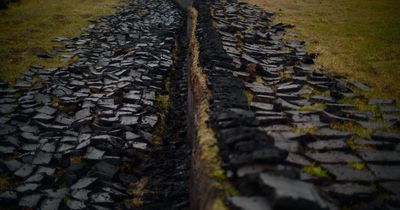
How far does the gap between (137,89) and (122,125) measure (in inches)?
75.7

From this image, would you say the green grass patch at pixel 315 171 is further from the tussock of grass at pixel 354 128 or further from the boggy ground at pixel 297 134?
the tussock of grass at pixel 354 128

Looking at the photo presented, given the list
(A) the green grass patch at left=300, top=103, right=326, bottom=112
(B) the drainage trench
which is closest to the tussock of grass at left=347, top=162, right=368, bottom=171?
(A) the green grass patch at left=300, top=103, right=326, bottom=112

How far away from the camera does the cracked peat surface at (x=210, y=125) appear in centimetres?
406

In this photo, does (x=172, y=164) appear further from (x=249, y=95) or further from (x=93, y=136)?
(x=249, y=95)

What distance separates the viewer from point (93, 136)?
724 centimetres

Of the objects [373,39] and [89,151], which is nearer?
[89,151]

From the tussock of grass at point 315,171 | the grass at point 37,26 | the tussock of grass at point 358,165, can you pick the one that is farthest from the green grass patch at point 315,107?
the grass at point 37,26

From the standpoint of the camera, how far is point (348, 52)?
9.80 meters

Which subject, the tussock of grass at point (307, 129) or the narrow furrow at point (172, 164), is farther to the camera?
the narrow furrow at point (172, 164)

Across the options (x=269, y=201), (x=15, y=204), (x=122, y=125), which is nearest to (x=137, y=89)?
(x=122, y=125)

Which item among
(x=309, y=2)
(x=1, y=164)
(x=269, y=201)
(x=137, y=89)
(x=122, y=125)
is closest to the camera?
(x=269, y=201)

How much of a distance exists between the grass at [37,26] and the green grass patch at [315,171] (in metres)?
7.95

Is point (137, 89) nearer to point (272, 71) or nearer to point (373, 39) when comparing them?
point (272, 71)

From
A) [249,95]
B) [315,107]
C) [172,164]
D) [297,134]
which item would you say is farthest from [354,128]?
[172,164]
